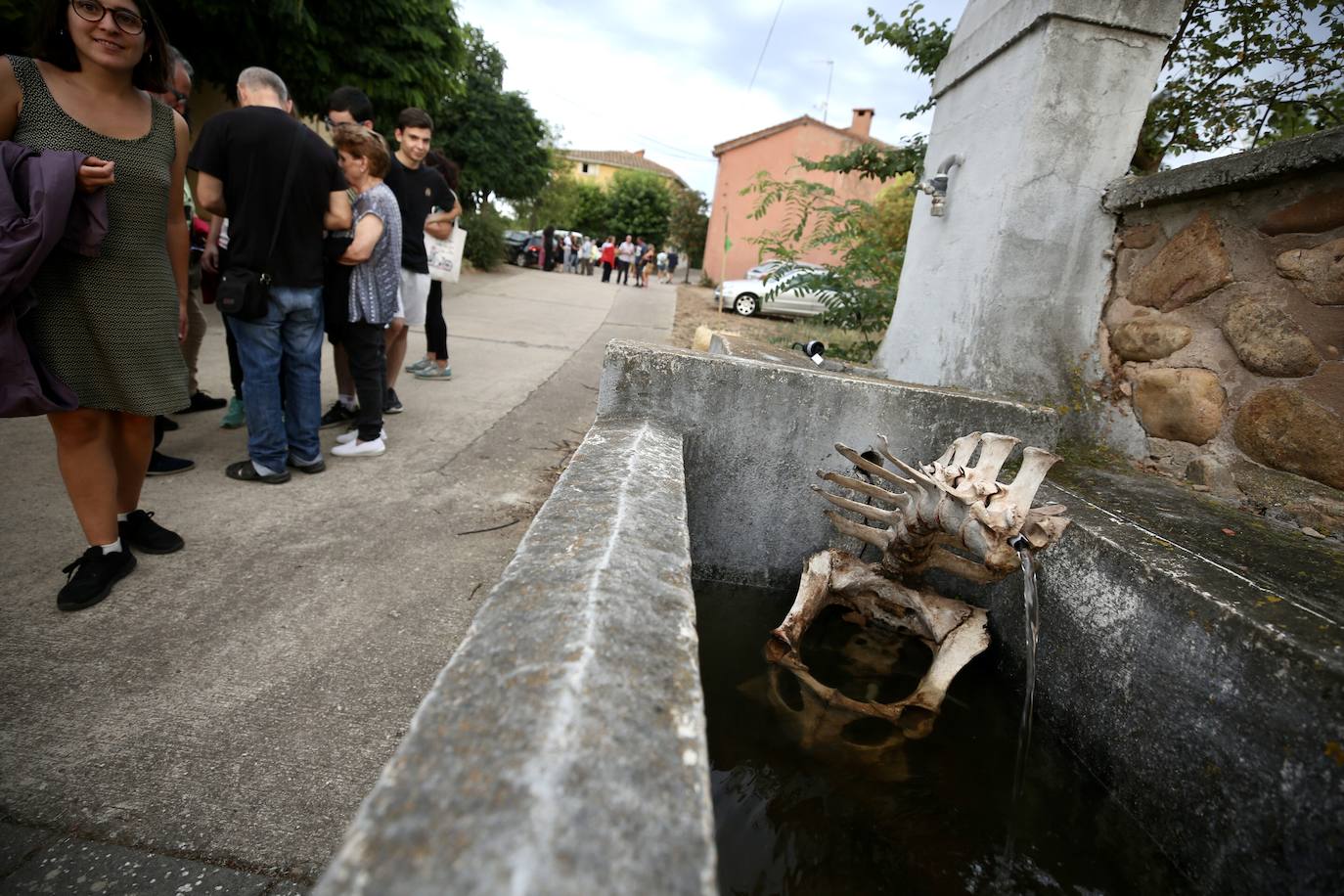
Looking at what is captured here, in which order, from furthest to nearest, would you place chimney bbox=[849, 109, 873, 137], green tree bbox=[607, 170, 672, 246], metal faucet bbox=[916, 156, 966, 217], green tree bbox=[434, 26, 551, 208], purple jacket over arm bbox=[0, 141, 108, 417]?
green tree bbox=[607, 170, 672, 246], chimney bbox=[849, 109, 873, 137], green tree bbox=[434, 26, 551, 208], metal faucet bbox=[916, 156, 966, 217], purple jacket over arm bbox=[0, 141, 108, 417]

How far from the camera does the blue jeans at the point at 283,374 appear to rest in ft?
10.0

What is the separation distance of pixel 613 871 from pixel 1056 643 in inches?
73.1

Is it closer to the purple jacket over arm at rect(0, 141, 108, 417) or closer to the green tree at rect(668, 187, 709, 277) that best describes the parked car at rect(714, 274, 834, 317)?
the purple jacket over arm at rect(0, 141, 108, 417)

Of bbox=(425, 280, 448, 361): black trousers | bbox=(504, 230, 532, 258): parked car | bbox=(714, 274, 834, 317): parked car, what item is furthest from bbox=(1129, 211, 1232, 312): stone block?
bbox=(504, 230, 532, 258): parked car

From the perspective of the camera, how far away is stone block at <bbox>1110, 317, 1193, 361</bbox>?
2.61m

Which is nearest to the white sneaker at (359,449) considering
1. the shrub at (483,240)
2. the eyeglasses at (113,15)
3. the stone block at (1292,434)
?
the eyeglasses at (113,15)

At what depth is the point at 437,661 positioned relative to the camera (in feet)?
6.59

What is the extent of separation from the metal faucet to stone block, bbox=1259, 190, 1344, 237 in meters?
1.80

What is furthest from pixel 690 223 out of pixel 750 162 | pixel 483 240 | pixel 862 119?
pixel 483 240

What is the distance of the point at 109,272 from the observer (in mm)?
2188

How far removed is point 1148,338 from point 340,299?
391cm

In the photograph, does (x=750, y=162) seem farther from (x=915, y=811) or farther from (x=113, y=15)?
(x=915, y=811)

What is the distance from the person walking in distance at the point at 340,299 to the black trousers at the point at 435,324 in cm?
119

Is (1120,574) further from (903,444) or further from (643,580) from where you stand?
(643,580)
